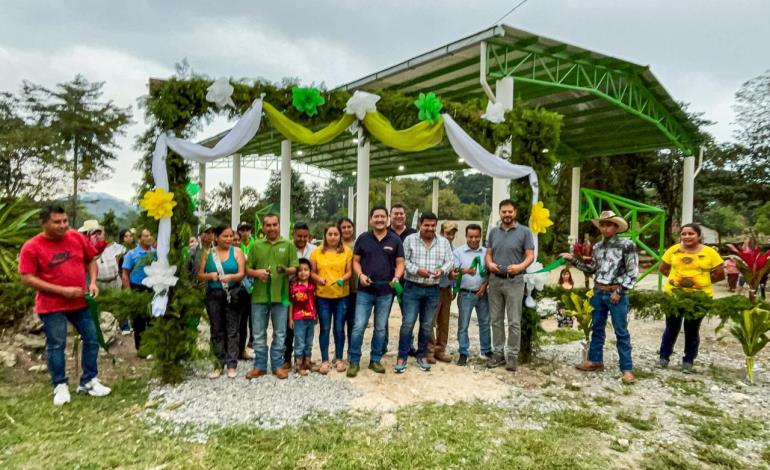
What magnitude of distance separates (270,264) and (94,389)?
1798 millimetres

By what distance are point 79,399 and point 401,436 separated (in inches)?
107

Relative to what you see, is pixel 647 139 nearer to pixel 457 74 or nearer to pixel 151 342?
pixel 457 74

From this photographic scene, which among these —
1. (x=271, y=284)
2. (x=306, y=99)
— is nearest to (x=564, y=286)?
(x=271, y=284)

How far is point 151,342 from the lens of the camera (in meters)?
4.09

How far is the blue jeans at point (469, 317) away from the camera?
4883 millimetres

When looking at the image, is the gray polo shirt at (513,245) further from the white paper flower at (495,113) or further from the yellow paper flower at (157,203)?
the yellow paper flower at (157,203)

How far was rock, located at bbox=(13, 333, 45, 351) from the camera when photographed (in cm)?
500

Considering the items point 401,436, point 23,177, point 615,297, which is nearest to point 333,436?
point 401,436

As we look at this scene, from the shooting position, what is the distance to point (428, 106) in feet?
15.9

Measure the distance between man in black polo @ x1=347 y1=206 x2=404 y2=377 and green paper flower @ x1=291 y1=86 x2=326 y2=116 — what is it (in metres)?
1.26

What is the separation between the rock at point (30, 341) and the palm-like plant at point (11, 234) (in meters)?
0.72

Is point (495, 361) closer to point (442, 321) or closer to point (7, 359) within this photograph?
point (442, 321)

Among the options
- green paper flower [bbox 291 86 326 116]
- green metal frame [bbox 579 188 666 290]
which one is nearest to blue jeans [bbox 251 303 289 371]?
green paper flower [bbox 291 86 326 116]

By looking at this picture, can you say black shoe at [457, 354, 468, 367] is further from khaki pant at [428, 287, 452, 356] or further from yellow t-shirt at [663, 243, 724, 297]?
yellow t-shirt at [663, 243, 724, 297]
